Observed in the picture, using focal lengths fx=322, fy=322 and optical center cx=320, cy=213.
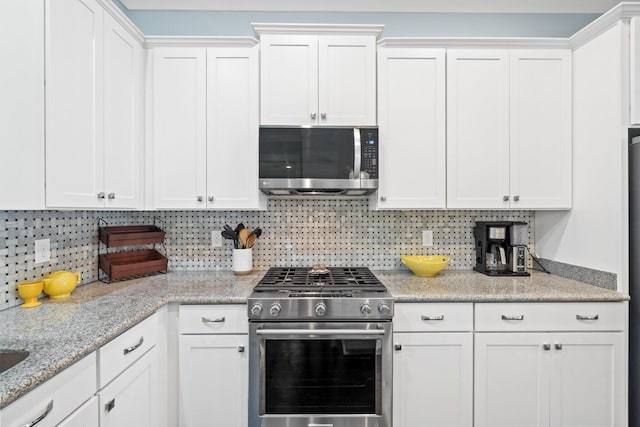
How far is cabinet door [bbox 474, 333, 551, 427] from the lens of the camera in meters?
1.77

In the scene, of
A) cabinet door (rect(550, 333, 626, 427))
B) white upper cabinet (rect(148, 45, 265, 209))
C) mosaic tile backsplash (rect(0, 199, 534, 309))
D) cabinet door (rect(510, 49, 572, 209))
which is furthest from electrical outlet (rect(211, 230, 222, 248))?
cabinet door (rect(550, 333, 626, 427))

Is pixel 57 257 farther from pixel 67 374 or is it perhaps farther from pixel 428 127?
pixel 428 127

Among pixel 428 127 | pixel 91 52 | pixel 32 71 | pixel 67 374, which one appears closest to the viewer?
pixel 67 374

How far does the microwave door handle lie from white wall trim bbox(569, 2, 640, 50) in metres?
1.52

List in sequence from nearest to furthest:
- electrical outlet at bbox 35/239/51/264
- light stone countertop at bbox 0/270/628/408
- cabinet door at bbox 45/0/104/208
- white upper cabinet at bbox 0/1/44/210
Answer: light stone countertop at bbox 0/270/628/408
white upper cabinet at bbox 0/1/44/210
cabinet door at bbox 45/0/104/208
electrical outlet at bbox 35/239/51/264

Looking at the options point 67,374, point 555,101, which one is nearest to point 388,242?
point 555,101

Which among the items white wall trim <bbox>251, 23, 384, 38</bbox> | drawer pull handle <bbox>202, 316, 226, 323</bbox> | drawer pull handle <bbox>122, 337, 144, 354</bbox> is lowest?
Answer: drawer pull handle <bbox>122, 337, 144, 354</bbox>

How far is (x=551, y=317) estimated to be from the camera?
178cm

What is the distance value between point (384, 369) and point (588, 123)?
1.94 metres

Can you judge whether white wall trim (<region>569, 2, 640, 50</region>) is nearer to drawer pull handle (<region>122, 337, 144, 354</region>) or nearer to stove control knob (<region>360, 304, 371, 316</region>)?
stove control knob (<region>360, 304, 371, 316</region>)

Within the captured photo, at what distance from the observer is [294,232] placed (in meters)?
2.47

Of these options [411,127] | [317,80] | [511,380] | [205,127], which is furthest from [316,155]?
[511,380]

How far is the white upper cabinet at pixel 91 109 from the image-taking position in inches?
54.7

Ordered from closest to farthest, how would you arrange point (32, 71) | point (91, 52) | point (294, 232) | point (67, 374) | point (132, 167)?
1. point (67, 374)
2. point (32, 71)
3. point (91, 52)
4. point (132, 167)
5. point (294, 232)
